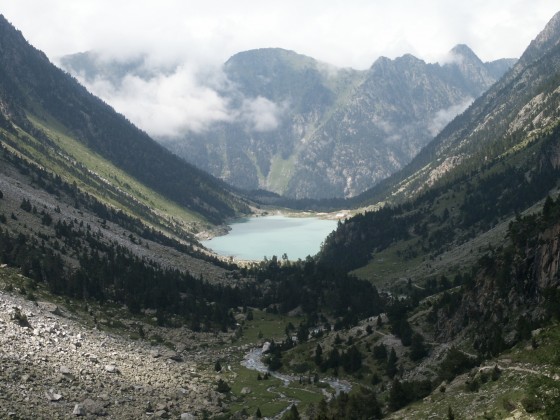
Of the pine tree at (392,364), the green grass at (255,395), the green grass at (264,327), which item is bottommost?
the green grass at (264,327)

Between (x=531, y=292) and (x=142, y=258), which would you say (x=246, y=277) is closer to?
(x=142, y=258)

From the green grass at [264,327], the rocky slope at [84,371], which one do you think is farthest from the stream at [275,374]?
the rocky slope at [84,371]

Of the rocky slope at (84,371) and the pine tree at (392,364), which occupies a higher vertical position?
the pine tree at (392,364)

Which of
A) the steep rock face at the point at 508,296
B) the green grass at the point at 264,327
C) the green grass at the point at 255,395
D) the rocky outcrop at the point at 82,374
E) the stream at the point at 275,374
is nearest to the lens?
the rocky outcrop at the point at 82,374

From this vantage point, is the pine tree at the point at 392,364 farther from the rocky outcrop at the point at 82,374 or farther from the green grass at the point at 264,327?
the green grass at the point at 264,327

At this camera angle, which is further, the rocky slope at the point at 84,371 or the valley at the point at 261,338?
the rocky slope at the point at 84,371

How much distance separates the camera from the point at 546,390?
1681 inches

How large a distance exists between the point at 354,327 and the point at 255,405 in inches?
1368

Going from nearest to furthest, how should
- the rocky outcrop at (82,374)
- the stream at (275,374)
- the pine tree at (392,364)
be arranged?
1. the rocky outcrop at (82,374)
2. the pine tree at (392,364)
3. the stream at (275,374)

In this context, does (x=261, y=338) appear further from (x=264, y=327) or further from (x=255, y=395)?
(x=255, y=395)

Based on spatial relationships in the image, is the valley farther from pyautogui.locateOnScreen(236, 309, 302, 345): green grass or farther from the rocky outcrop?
pyautogui.locateOnScreen(236, 309, 302, 345): green grass

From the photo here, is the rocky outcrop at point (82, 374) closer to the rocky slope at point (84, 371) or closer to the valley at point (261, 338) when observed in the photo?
the rocky slope at point (84, 371)

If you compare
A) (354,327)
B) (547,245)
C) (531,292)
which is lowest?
(354,327)

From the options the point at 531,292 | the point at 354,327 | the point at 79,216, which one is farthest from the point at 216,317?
the point at 79,216
